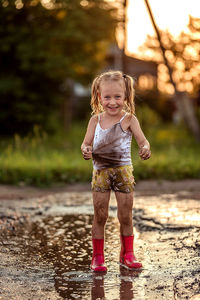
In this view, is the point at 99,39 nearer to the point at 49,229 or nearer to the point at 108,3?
the point at 108,3

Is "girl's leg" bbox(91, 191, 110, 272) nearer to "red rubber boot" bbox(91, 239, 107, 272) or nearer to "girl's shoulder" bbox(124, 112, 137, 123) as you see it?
"red rubber boot" bbox(91, 239, 107, 272)

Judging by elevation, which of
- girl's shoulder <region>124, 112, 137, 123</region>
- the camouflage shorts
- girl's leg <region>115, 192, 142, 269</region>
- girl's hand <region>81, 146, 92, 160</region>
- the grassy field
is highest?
girl's shoulder <region>124, 112, 137, 123</region>

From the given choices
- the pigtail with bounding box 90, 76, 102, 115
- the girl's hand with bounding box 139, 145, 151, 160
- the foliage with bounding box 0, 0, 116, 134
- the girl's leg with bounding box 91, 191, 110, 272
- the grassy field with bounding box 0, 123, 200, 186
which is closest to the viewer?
the girl's hand with bounding box 139, 145, 151, 160

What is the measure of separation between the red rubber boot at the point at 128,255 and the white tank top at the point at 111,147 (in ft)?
1.80

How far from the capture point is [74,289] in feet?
11.1

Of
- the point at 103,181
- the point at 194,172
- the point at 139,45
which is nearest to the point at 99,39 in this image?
the point at 139,45

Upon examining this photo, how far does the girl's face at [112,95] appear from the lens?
3762mm

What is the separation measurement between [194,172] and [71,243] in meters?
4.66

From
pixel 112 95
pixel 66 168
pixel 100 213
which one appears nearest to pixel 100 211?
pixel 100 213

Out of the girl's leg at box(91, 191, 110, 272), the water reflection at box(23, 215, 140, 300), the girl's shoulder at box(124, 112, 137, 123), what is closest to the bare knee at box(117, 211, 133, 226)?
the girl's leg at box(91, 191, 110, 272)

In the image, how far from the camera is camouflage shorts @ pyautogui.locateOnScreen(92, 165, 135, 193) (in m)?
3.76

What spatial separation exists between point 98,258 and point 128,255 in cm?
21

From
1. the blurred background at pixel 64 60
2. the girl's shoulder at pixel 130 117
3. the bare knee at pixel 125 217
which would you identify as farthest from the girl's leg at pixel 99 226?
the blurred background at pixel 64 60

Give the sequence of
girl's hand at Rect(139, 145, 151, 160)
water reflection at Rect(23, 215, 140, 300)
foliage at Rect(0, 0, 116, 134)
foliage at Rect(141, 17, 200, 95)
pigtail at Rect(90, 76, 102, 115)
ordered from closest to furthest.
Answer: water reflection at Rect(23, 215, 140, 300)
girl's hand at Rect(139, 145, 151, 160)
pigtail at Rect(90, 76, 102, 115)
foliage at Rect(141, 17, 200, 95)
foliage at Rect(0, 0, 116, 134)
